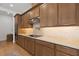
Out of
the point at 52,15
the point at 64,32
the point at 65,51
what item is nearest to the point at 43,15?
the point at 52,15

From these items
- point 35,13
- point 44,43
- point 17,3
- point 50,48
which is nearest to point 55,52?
point 50,48

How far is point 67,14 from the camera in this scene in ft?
7.89

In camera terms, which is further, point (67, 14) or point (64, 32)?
point (64, 32)

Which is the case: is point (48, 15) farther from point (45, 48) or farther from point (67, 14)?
point (45, 48)

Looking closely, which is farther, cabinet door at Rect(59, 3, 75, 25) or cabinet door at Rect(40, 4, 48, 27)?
cabinet door at Rect(40, 4, 48, 27)

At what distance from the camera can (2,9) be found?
246cm

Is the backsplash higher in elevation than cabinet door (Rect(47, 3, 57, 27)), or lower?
lower

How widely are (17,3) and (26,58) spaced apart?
1.10 meters

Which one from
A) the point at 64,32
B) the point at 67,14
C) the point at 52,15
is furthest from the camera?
the point at 52,15

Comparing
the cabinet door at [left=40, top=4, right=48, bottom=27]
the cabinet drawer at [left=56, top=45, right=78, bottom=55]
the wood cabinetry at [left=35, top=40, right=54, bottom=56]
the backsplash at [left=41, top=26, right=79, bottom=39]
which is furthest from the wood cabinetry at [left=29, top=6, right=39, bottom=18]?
the cabinet drawer at [left=56, top=45, right=78, bottom=55]

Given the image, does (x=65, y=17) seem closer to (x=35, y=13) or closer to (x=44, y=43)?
(x=44, y=43)

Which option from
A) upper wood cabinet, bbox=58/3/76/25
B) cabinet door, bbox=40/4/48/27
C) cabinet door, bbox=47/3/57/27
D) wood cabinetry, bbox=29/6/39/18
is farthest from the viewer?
wood cabinetry, bbox=29/6/39/18

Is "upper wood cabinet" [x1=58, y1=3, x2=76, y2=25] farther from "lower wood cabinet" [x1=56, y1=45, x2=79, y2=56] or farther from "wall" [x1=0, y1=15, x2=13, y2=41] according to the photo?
→ "wall" [x1=0, y1=15, x2=13, y2=41]

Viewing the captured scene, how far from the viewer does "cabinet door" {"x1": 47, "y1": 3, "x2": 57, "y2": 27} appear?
271 cm
